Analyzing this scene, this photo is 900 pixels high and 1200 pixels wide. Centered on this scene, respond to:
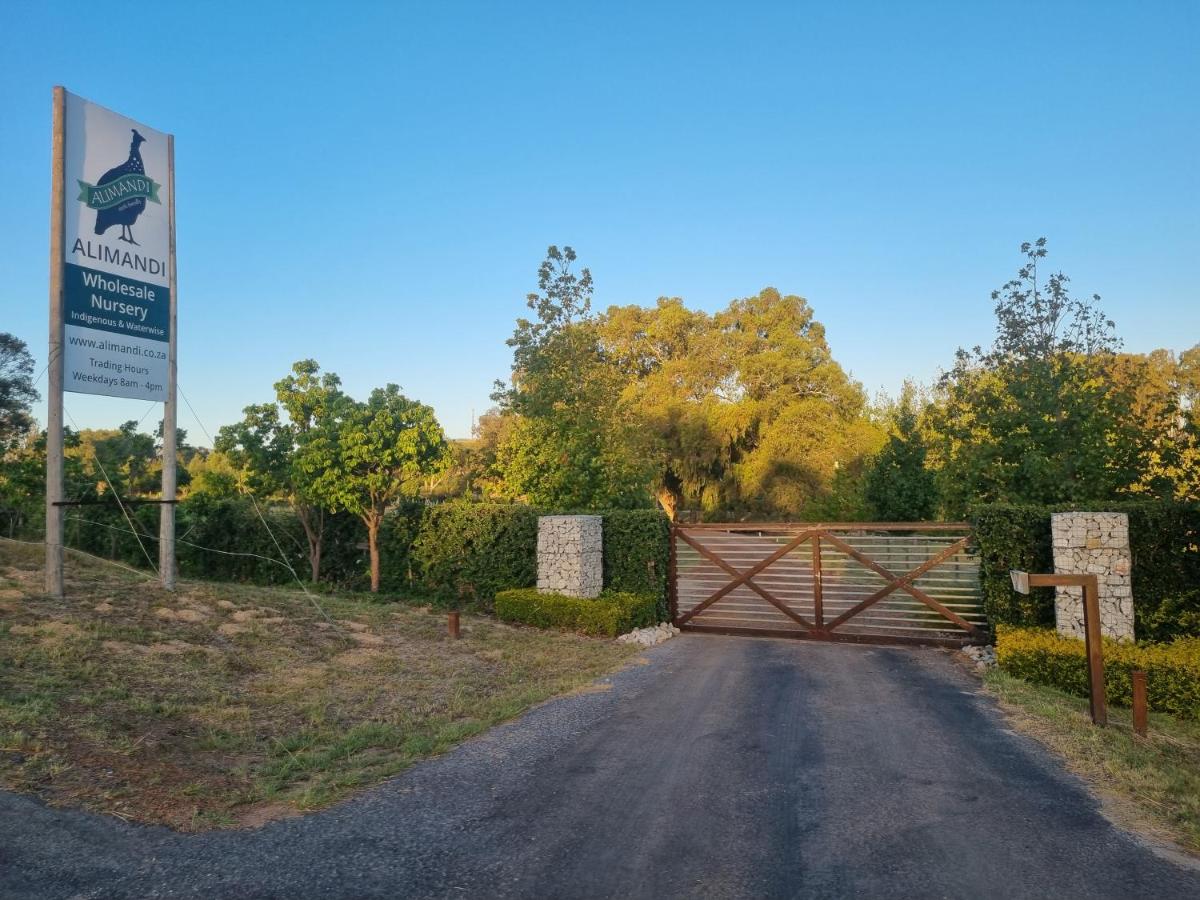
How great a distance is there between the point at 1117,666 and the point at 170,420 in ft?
44.1

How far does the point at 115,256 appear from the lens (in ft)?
36.4

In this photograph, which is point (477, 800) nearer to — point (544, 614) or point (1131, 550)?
point (544, 614)

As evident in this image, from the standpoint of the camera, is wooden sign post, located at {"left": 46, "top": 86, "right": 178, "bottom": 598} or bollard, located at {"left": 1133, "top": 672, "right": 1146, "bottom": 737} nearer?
bollard, located at {"left": 1133, "top": 672, "right": 1146, "bottom": 737}

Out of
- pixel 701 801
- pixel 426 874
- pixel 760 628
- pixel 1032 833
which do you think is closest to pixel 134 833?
pixel 426 874

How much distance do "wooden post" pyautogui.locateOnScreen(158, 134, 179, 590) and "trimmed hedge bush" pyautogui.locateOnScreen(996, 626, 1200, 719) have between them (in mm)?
12415

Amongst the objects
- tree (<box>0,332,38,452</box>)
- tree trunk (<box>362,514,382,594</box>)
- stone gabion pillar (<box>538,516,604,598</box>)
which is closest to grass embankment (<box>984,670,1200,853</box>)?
stone gabion pillar (<box>538,516,604,598</box>)

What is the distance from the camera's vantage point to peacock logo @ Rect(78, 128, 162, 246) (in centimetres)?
1087

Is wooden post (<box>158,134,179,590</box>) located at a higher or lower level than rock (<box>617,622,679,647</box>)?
higher

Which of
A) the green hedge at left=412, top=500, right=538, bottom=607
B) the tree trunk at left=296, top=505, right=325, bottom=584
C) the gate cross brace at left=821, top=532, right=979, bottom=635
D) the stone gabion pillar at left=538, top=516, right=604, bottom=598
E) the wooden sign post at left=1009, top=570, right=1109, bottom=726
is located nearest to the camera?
the wooden sign post at left=1009, top=570, right=1109, bottom=726

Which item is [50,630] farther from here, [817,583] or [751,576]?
[817,583]

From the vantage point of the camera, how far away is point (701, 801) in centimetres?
583

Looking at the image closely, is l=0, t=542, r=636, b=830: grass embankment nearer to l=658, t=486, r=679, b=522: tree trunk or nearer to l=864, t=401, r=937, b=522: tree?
l=864, t=401, r=937, b=522: tree

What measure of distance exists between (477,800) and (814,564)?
908 centimetres

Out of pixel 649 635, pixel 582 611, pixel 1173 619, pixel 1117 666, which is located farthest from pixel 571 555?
pixel 1173 619
